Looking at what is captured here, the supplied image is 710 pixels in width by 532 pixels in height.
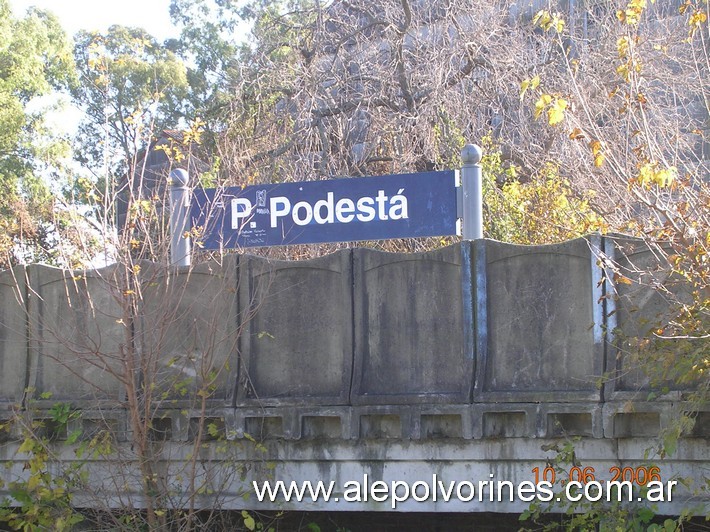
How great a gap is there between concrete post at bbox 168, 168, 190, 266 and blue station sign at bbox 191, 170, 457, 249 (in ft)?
0.52

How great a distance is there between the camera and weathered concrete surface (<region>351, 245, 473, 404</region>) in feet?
26.2

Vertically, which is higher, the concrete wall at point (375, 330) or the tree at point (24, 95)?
the tree at point (24, 95)

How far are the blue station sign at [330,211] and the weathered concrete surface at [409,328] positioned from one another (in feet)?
3.24

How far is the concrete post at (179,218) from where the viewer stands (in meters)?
9.09

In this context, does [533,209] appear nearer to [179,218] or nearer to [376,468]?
[179,218]

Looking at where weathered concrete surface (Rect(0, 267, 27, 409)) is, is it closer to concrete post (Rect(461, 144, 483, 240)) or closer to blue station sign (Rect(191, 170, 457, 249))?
blue station sign (Rect(191, 170, 457, 249))

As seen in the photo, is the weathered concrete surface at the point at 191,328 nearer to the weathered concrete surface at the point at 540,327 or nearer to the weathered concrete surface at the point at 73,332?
the weathered concrete surface at the point at 73,332

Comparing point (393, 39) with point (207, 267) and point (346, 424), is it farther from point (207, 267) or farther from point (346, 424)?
point (346, 424)

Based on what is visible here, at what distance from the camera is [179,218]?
9336mm

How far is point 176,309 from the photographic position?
815 cm

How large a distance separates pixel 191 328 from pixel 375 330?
161 cm

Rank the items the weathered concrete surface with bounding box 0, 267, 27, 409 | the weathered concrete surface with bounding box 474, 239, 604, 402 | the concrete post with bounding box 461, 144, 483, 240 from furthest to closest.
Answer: the weathered concrete surface with bounding box 0, 267, 27, 409, the concrete post with bounding box 461, 144, 483, 240, the weathered concrete surface with bounding box 474, 239, 604, 402
